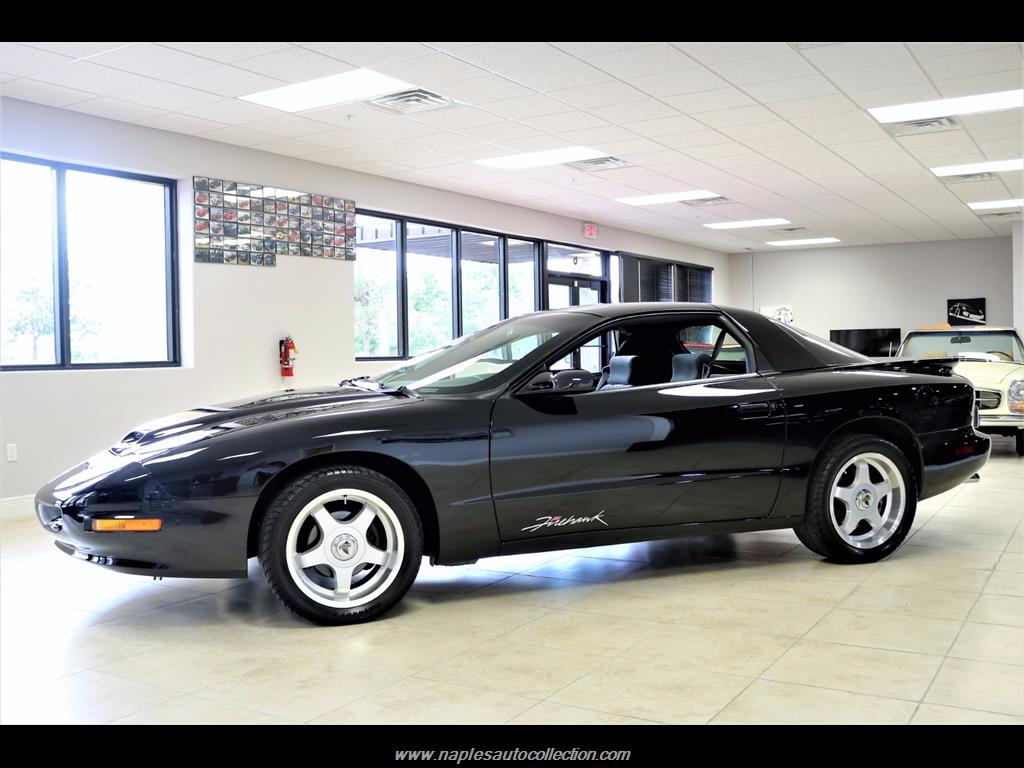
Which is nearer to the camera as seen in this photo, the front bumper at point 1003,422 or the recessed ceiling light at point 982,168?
the front bumper at point 1003,422

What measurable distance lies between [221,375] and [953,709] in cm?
699

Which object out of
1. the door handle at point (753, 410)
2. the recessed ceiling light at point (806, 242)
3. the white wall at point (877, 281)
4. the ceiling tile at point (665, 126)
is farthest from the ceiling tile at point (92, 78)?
the white wall at point (877, 281)

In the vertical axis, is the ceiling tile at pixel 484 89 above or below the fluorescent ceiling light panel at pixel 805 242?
below

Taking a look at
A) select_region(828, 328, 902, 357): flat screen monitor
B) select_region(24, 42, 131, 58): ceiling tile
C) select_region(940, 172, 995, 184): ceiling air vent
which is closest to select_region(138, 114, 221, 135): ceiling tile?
select_region(24, 42, 131, 58): ceiling tile

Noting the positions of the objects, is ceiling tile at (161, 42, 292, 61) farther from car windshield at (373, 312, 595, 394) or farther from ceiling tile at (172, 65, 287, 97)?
car windshield at (373, 312, 595, 394)

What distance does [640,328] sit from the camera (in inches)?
170

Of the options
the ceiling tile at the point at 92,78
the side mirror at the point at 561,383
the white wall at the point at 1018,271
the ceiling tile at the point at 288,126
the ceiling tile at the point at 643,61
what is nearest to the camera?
the side mirror at the point at 561,383

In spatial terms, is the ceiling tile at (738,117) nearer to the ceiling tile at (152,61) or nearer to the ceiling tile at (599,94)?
the ceiling tile at (599,94)

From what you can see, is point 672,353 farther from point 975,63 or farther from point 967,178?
point 967,178

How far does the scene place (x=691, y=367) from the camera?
4.27m

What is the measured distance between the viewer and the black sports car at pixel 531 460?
3309 mm

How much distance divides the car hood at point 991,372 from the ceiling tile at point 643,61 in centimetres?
409

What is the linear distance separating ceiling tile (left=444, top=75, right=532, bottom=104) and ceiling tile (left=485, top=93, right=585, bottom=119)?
12cm

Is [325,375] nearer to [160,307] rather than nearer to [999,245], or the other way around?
[160,307]
